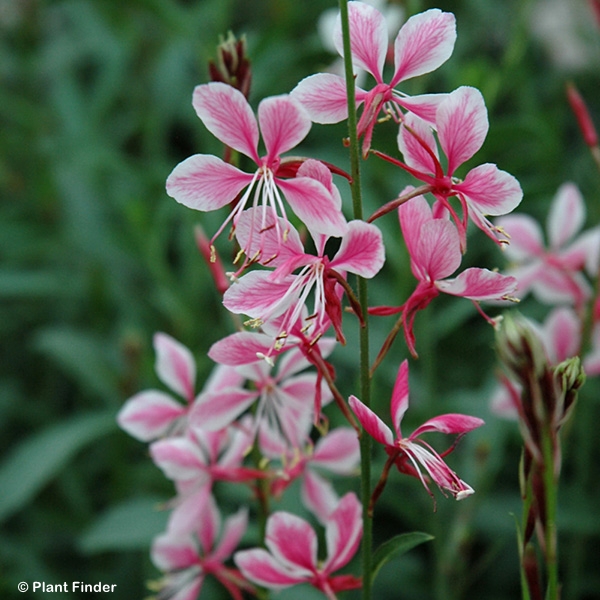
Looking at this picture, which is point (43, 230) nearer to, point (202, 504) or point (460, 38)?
point (460, 38)

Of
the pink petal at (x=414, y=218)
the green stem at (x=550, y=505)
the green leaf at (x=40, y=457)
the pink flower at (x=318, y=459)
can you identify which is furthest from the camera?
the green leaf at (x=40, y=457)

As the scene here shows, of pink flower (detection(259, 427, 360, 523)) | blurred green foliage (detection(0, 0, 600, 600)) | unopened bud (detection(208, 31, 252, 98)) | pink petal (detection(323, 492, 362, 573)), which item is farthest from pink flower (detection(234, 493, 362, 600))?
blurred green foliage (detection(0, 0, 600, 600))

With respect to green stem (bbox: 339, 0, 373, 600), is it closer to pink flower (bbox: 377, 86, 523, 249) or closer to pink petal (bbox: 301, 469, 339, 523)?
pink flower (bbox: 377, 86, 523, 249)

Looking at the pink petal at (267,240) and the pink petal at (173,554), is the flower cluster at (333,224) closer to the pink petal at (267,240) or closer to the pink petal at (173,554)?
the pink petal at (267,240)

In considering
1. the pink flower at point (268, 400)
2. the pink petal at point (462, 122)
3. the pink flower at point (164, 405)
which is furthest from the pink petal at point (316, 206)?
the pink flower at point (164, 405)

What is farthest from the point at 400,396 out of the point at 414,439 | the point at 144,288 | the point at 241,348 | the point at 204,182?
the point at 144,288

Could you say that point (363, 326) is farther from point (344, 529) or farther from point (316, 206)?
point (344, 529)
